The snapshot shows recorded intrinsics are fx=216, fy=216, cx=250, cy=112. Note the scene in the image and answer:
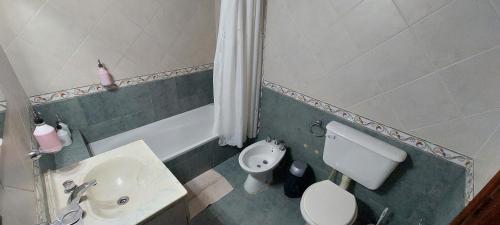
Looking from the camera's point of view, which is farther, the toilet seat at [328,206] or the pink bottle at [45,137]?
the toilet seat at [328,206]

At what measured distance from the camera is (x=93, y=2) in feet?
5.01

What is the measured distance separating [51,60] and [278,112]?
5.72 feet

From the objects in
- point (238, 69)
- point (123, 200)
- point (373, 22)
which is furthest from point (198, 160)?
point (373, 22)

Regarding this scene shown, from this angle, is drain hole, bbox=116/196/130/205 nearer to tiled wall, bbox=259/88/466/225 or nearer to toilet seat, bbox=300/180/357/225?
toilet seat, bbox=300/180/357/225

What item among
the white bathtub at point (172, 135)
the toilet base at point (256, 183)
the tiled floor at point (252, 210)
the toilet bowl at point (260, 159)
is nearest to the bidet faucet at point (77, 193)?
the white bathtub at point (172, 135)

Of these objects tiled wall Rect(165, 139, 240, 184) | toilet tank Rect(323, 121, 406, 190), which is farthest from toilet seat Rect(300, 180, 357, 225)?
tiled wall Rect(165, 139, 240, 184)

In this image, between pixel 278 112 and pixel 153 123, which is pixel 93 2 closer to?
pixel 153 123

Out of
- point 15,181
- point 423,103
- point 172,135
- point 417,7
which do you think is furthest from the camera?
point 172,135

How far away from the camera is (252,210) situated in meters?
1.83

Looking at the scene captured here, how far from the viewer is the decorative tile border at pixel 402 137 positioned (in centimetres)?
106

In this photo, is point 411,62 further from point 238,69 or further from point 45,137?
point 45,137

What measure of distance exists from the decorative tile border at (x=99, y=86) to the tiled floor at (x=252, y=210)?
122 cm

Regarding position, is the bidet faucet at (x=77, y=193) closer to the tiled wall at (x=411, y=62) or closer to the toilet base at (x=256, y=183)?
the toilet base at (x=256, y=183)

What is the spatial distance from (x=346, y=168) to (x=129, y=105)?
1870 millimetres
